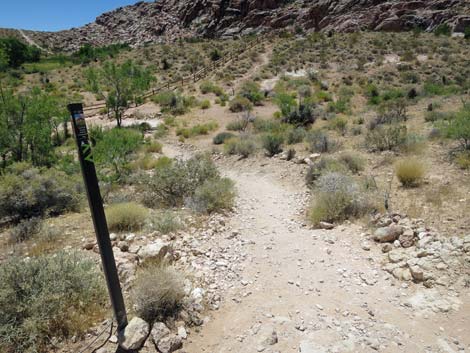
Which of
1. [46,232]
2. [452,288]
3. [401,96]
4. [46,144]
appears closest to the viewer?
[452,288]

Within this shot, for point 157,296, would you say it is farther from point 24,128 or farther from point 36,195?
point 24,128

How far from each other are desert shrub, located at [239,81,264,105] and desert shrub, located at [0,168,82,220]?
15731 mm

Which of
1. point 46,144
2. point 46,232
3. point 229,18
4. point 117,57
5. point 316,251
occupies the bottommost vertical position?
point 316,251

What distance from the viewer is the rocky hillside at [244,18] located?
117 feet

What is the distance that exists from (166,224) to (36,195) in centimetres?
352

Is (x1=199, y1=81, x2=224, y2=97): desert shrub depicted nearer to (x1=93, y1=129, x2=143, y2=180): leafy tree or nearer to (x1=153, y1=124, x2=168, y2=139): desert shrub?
(x1=153, y1=124, x2=168, y2=139): desert shrub

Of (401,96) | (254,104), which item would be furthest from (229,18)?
(401,96)

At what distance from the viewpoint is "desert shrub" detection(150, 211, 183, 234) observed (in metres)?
5.80

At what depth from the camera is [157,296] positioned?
367 centimetres

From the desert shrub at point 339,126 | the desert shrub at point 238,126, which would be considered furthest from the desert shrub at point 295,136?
the desert shrub at point 238,126

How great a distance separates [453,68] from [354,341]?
2648 cm

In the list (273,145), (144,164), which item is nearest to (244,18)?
(273,145)

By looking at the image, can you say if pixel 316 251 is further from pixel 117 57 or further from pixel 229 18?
pixel 229 18

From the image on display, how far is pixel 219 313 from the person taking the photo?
389 cm
